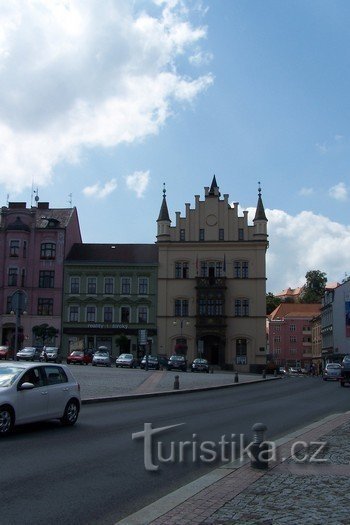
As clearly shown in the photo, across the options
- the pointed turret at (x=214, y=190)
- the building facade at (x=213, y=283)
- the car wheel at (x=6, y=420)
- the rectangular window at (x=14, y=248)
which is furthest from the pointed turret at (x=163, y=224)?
the car wheel at (x=6, y=420)

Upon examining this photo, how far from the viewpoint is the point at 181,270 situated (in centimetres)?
7650

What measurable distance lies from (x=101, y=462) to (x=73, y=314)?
66.6 m

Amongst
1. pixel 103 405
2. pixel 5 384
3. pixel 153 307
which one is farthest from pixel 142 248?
pixel 5 384

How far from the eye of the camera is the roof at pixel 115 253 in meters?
77.8

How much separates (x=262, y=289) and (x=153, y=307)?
1338 centimetres

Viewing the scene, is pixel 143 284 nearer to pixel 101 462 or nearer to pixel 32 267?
pixel 32 267

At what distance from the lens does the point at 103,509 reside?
Result: 290 inches

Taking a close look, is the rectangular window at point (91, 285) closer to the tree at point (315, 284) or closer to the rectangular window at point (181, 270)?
the rectangular window at point (181, 270)

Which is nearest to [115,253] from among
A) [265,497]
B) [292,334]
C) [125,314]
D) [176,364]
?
[125,314]

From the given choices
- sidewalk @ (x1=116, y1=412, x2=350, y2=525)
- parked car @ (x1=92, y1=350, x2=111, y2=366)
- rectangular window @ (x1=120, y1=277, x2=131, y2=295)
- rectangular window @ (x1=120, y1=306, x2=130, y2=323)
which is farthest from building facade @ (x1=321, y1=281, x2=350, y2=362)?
sidewalk @ (x1=116, y1=412, x2=350, y2=525)

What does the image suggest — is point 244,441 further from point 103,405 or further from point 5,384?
point 103,405

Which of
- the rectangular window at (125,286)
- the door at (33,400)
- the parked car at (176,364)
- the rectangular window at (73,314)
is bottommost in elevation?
the door at (33,400)

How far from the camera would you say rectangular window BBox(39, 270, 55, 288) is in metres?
76.2

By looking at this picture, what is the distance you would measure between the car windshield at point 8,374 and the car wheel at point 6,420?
0.56m
